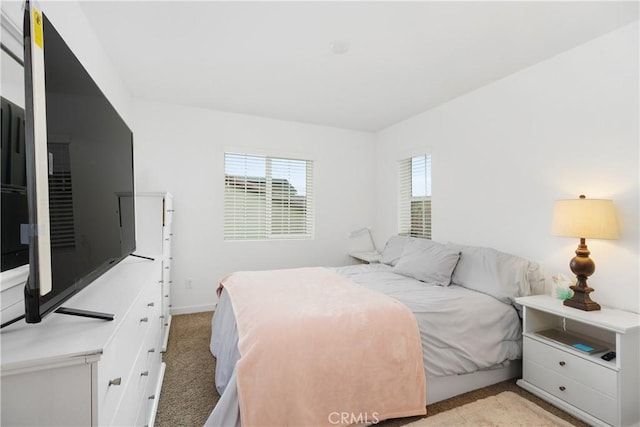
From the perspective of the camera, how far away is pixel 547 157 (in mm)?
2502

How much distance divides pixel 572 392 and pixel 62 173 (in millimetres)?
2871

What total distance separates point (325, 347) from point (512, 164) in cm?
238

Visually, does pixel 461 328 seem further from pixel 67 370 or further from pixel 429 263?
pixel 67 370

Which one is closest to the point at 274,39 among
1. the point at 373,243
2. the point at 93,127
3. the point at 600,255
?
the point at 93,127

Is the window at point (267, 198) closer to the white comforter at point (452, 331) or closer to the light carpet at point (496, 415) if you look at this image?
the white comforter at point (452, 331)

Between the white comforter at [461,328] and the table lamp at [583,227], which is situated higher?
the table lamp at [583,227]

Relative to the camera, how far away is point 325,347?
1.64 m

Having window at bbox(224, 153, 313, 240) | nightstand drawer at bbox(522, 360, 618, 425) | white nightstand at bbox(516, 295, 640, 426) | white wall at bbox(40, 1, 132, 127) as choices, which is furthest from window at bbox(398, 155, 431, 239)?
white wall at bbox(40, 1, 132, 127)

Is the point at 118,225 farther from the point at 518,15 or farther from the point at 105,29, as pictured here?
the point at 518,15

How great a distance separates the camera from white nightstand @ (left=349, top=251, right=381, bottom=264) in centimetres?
406

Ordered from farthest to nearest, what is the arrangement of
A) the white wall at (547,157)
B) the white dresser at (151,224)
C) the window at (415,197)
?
1. the window at (415,197)
2. the white dresser at (151,224)
3. the white wall at (547,157)

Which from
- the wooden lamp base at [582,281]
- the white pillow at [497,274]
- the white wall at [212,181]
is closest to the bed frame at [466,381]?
the white pillow at [497,274]

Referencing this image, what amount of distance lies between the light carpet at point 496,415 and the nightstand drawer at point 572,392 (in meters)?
0.16

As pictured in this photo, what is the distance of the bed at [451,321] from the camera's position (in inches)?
72.0
